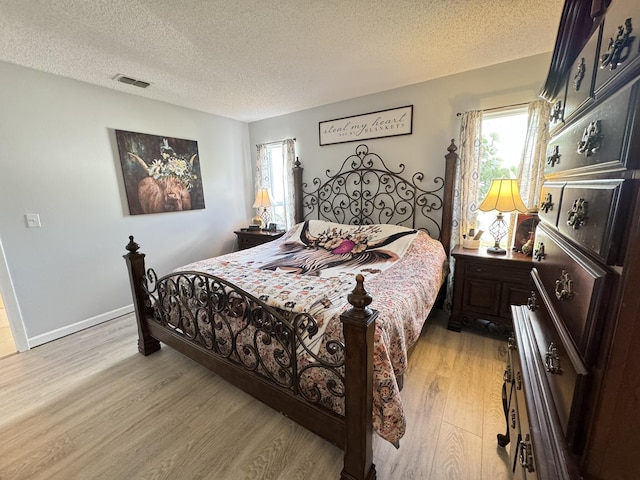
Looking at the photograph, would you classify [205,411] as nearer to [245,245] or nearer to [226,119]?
[245,245]

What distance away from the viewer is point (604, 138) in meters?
0.58

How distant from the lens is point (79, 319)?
2787mm

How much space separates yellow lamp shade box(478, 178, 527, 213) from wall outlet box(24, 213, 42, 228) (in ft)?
13.3

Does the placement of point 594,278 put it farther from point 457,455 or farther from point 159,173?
point 159,173

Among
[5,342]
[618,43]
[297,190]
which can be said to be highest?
[618,43]

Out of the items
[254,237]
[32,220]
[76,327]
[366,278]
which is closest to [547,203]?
[366,278]

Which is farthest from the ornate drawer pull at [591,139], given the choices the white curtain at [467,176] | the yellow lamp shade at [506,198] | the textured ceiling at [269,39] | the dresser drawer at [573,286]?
→ the white curtain at [467,176]

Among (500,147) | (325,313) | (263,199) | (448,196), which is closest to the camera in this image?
(325,313)

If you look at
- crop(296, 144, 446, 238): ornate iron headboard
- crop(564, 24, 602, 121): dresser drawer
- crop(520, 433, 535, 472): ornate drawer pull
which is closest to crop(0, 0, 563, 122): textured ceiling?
crop(296, 144, 446, 238): ornate iron headboard

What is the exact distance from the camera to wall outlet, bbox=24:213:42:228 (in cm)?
241

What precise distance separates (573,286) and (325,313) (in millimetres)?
964

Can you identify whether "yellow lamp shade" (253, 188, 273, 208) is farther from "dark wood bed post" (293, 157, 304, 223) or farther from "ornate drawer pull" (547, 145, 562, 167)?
"ornate drawer pull" (547, 145, 562, 167)

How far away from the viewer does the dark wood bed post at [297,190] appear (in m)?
3.72

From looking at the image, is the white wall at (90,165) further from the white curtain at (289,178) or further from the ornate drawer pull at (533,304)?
the ornate drawer pull at (533,304)
